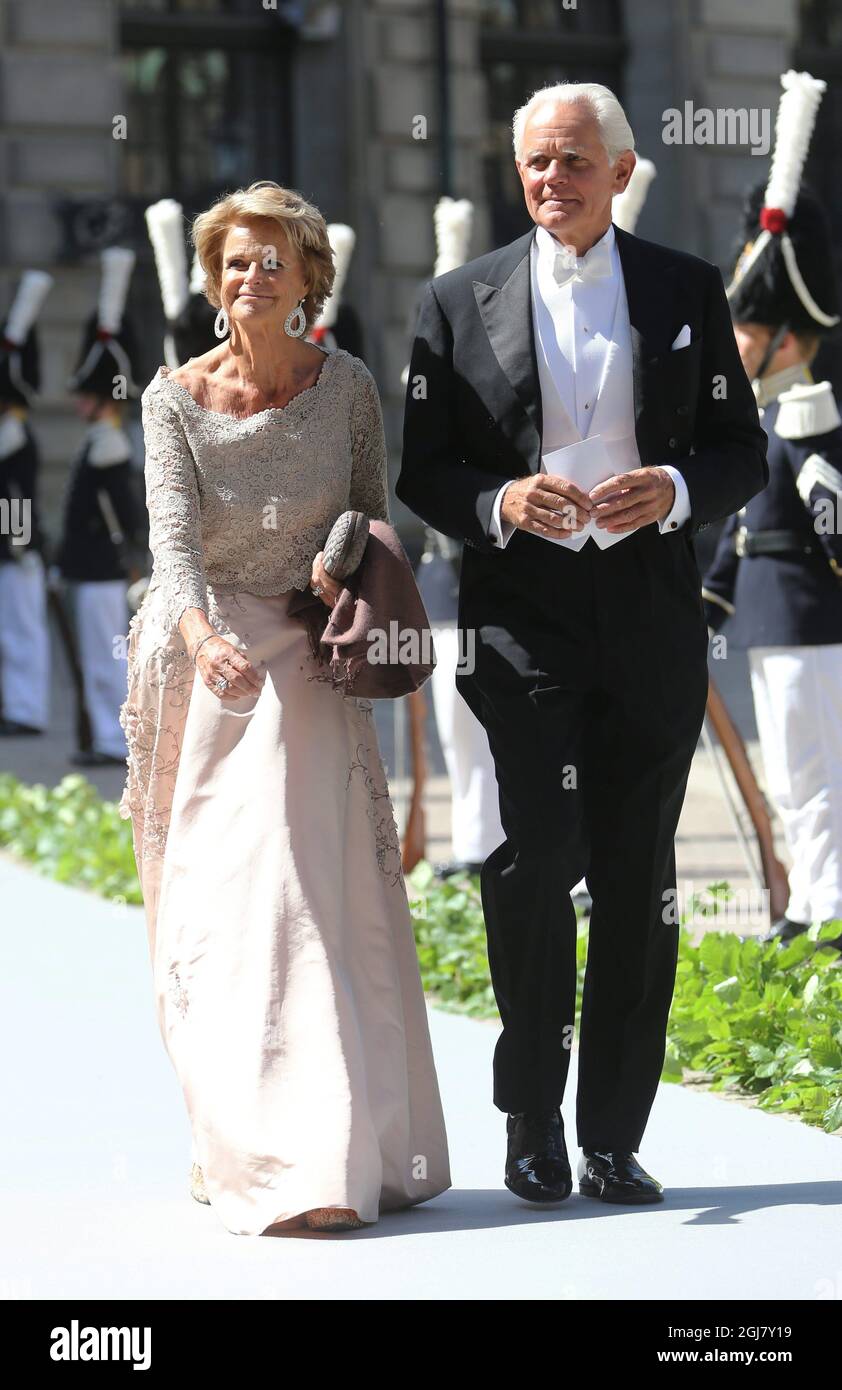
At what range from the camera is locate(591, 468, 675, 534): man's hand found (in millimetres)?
4289

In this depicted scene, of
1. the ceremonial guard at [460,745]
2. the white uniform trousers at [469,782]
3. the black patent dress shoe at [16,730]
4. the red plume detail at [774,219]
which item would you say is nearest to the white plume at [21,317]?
the black patent dress shoe at [16,730]

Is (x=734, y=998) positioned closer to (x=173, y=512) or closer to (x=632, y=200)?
(x=173, y=512)

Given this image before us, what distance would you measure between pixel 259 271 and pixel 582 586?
83 centimetres

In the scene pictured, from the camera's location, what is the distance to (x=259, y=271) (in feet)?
14.8

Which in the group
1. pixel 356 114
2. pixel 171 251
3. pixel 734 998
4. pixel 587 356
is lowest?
pixel 734 998

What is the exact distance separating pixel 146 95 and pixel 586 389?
18.4 metres

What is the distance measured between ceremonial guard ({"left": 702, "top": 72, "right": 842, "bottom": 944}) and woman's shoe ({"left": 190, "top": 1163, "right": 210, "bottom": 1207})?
8.98 feet

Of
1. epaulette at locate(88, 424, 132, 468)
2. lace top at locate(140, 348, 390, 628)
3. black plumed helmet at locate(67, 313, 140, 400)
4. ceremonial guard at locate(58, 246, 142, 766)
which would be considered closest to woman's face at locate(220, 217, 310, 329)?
lace top at locate(140, 348, 390, 628)

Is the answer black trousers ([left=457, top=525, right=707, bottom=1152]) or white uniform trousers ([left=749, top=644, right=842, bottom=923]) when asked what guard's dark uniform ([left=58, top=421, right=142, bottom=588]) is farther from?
black trousers ([left=457, top=525, right=707, bottom=1152])

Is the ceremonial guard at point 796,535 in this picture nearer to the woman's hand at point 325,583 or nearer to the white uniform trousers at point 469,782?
the white uniform trousers at point 469,782

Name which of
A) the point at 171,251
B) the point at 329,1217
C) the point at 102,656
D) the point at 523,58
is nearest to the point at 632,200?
the point at 171,251

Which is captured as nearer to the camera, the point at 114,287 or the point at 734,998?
the point at 734,998
